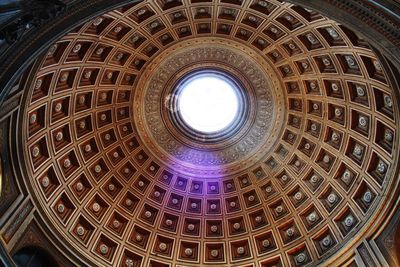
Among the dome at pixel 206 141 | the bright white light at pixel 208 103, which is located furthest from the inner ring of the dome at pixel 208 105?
the dome at pixel 206 141

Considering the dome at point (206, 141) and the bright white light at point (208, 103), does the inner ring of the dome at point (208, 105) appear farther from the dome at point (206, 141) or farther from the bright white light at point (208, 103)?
the dome at point (206, 141)

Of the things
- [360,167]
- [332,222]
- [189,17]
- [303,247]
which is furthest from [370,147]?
[189,17]

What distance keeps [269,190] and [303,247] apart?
3935mm

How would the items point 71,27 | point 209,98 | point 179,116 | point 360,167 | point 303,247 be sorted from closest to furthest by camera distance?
1. point 71,27
2. point 360,167
3. point 303,247
4. point 179,116
5. point 209,98

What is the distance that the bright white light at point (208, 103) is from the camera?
26734 millimetres

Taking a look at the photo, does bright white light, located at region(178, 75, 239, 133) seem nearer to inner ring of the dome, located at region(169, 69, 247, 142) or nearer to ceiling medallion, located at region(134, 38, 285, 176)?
inner ring of the dome, located at region(169, 69, 247, 142)

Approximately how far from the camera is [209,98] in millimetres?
29750

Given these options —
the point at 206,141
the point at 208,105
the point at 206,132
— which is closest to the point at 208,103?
the point at 208,105

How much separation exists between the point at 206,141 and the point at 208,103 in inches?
172

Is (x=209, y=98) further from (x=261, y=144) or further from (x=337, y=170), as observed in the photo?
(x=337, y=170)

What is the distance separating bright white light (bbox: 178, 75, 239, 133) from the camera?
1053 inches

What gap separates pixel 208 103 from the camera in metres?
29.8

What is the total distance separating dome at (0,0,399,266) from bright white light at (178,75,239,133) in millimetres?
162

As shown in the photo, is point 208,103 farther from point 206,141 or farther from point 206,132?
point 206,141
